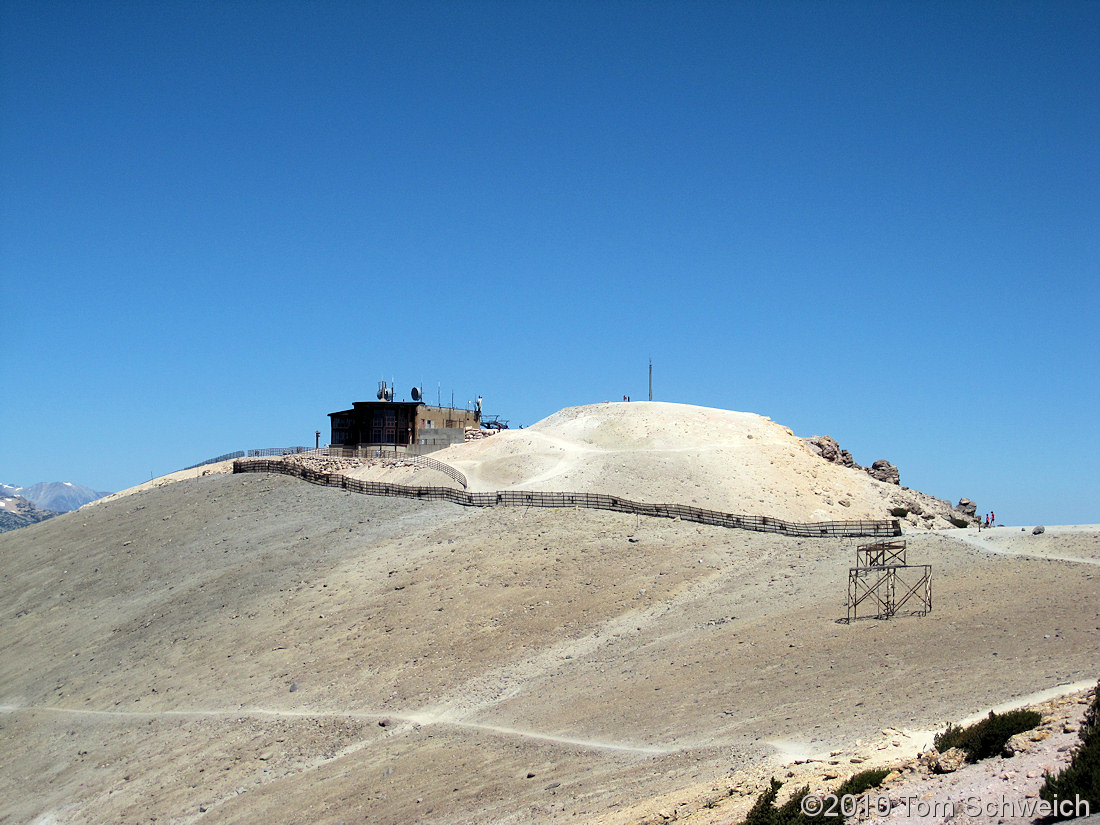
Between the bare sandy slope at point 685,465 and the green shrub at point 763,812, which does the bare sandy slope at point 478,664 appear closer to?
the green shrub at point 763,812

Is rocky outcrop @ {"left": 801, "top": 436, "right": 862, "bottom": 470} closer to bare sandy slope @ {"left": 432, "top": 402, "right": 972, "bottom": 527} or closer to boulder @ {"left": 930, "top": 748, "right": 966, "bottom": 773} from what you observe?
bare sandy slope @ {"left": 432, "top": 402, "right": 972, "bottom": 527}

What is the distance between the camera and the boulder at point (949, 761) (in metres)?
16.1

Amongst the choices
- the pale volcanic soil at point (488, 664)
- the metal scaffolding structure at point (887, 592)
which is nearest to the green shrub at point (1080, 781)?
Result: the pale volcanic soil at point (488, 664)

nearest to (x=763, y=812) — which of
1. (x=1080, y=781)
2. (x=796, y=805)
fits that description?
(x=796, y=805)

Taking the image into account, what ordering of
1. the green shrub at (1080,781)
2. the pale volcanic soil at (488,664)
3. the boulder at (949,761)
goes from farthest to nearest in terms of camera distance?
the pale volcanic soil at (488,664) → the boulder at (949,761) → the green shrub at (1080,781)

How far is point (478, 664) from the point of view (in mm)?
34125

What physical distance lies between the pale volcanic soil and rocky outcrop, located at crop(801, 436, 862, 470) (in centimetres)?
3158

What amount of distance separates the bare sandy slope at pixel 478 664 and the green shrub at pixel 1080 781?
5.41 meters

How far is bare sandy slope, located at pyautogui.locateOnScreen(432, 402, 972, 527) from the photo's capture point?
2402 inches

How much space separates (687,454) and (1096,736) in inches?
2087

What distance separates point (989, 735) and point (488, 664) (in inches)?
815

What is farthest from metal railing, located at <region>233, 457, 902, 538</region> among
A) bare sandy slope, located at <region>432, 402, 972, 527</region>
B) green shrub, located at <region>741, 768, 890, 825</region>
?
green shrub, located at <region>741, 768, 890, 825</region>

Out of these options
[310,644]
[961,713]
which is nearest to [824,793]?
[961,713]

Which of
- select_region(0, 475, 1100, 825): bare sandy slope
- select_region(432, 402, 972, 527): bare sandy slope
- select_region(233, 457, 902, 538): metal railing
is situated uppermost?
select_region(432, 402, 972, 527): bare sandy slope
